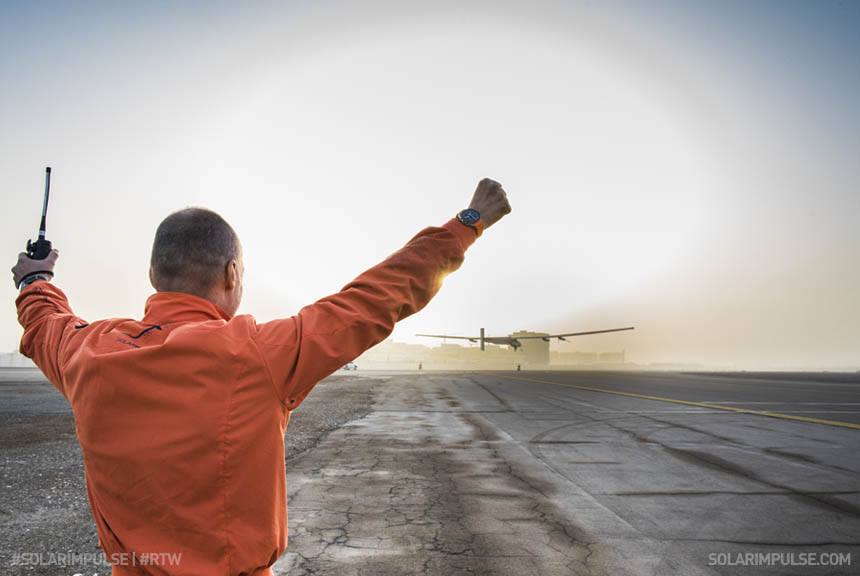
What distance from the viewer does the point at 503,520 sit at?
5.15 meters

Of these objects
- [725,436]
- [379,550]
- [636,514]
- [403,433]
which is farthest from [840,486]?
[403,433]

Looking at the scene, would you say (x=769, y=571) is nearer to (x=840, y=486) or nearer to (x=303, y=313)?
(x=840, y=486)

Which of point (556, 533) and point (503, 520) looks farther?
point (503, 520)

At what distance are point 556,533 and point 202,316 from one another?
173 inches

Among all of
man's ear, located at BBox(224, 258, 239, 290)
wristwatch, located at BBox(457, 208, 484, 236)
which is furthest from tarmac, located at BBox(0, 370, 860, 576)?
wristwatch, located at BBox(457, 208, 484, 236)

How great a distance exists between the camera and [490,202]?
167 centimetres

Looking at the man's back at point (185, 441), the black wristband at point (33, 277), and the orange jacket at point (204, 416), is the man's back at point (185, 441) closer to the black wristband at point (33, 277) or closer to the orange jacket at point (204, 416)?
the orange jacket at point (204, 416)

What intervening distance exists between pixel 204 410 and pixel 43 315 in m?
0.99

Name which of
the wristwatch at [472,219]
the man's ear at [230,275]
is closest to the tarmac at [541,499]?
the man's ear at [230,275]

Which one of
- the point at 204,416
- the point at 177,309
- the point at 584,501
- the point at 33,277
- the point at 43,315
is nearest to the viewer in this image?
the point at 204,416

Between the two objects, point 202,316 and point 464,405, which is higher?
point 202,316

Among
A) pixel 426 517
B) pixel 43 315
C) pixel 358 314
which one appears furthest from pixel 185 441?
pixel 426 517

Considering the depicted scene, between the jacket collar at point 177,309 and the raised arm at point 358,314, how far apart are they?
0.76 ft

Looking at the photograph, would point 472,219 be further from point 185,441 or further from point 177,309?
point 185,441
